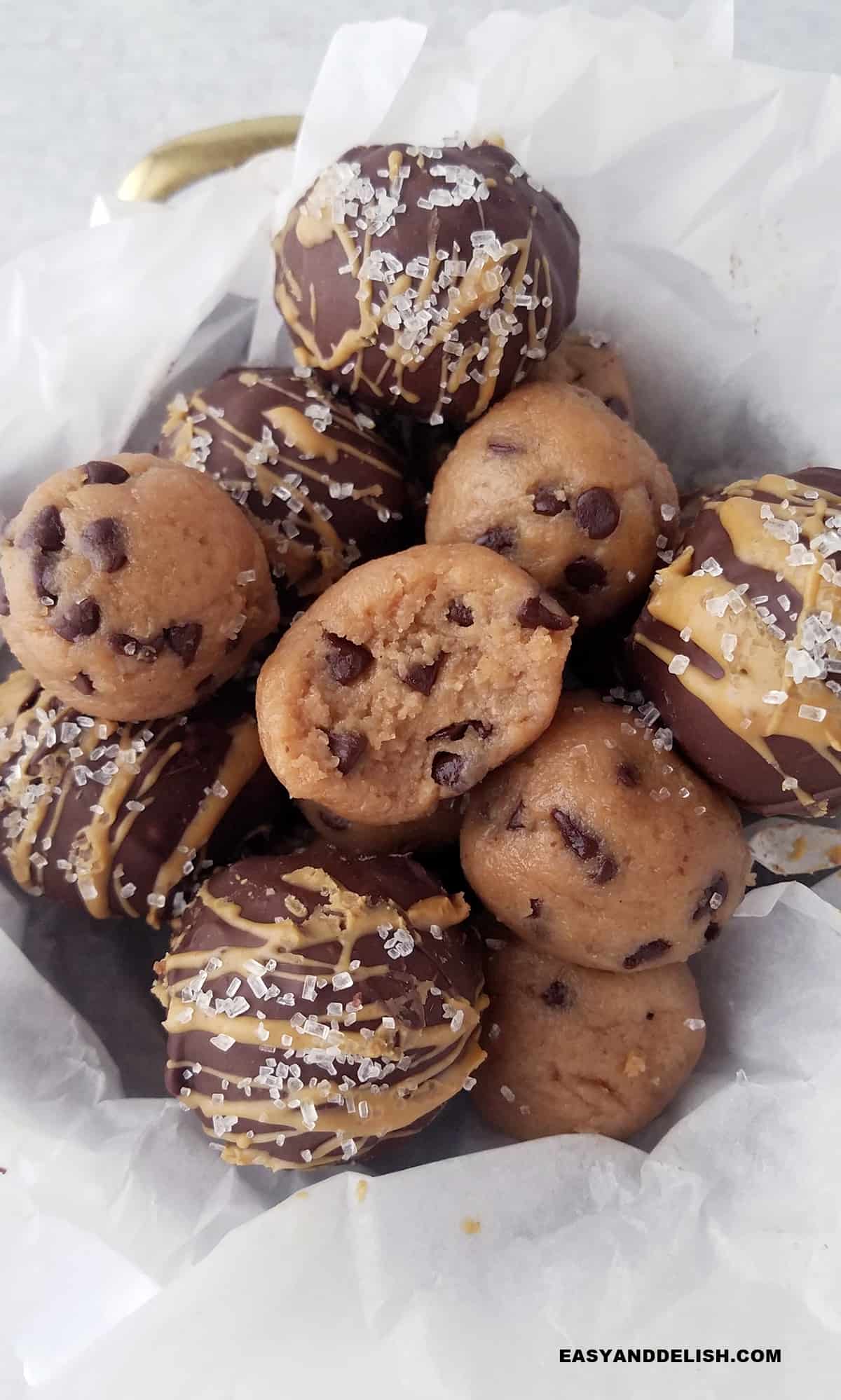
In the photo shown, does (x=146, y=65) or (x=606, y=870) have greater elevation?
(x=146, y=65)

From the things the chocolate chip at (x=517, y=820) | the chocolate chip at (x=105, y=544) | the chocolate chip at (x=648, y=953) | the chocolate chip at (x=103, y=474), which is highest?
the chocolate chip at (x=103, y=474)

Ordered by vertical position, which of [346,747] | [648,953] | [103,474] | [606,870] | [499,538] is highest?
[103,474]

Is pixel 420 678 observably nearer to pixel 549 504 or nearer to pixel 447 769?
pixel 447 769

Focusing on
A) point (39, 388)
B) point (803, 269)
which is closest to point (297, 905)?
point (39, 388)

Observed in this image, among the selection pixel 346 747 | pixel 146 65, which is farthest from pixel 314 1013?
pixel 146 65

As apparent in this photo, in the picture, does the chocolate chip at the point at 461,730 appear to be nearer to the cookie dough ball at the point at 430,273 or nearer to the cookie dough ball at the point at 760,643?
the cookie dough ball at the point at 760,643

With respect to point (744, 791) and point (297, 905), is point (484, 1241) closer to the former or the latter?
point (297, 905)

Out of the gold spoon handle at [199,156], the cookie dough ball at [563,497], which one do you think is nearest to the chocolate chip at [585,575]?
the cookie dough ball at [563,497]
